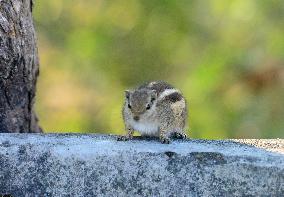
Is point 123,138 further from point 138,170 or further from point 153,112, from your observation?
point 138,170

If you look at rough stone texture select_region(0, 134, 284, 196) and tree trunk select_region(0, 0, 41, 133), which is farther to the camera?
tree trunk select_region(0, 0, 41, 133)

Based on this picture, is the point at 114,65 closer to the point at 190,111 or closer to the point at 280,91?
the point at 190,111

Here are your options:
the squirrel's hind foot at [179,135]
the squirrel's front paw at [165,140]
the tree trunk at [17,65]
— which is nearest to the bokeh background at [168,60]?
the tree trunk at [17,65]

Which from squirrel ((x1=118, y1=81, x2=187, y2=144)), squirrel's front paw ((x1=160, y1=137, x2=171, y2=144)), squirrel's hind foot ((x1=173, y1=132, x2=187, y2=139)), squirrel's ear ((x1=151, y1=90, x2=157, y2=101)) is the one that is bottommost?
squirrel's front paw ((x1=160, y1=137, x2=171, y2=144))

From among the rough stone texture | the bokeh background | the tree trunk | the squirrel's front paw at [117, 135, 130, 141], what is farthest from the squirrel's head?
the bokeh background

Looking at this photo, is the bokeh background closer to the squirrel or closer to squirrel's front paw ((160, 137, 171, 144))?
the squirrel

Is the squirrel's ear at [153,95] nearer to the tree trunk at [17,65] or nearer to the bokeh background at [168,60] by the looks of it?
the tree trunk at [17,65]

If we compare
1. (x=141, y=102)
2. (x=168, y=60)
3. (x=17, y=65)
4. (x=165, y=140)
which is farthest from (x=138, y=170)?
(x=168, y=60)
